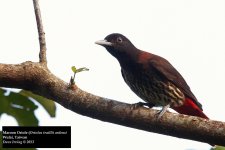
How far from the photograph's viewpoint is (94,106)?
102 inches

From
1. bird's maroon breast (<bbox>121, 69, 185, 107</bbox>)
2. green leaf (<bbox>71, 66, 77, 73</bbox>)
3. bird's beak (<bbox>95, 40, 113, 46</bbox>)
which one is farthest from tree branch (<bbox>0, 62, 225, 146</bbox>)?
bird's beak (<bbox>95, 40, 113, 46</bbox>)

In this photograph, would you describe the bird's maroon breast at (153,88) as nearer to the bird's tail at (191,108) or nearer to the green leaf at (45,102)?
the bird's tail at (191,108)

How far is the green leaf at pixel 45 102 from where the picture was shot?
2.61m

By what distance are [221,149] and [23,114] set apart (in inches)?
44.5

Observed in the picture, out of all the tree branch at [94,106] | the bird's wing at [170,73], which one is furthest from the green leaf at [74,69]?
the bird's wing at [170,73]

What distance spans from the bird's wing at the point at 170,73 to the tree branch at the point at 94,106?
6.85 ft

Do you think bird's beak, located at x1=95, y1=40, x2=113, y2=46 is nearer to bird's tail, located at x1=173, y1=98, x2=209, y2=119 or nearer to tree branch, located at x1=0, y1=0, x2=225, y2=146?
bird's tail, located at x1=173, y1=98, x2=209, y2=119

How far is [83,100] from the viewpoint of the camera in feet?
8.60

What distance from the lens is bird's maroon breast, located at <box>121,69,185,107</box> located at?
4.57 m

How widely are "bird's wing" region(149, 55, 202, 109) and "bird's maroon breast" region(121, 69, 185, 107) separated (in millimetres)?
61

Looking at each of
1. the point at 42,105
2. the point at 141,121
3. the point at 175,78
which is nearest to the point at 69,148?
the point at 42,105

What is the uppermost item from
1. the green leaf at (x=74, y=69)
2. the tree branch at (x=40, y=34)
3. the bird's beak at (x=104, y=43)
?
the bird's beak at (x=104, y=43)

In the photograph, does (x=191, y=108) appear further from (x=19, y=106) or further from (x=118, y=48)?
(x=19, y=106)

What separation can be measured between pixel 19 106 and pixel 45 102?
37 cm
